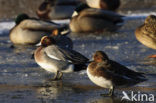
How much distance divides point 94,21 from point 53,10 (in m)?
3.45

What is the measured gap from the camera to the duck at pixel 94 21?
1332 cm

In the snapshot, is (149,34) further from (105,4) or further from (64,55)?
(105,4)

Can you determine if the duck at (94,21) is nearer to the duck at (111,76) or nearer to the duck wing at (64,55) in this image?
the duck wing at (64,55)

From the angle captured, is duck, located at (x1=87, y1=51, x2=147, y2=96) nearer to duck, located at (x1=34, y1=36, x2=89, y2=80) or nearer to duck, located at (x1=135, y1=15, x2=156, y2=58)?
duck, located at (x1=34, y1=36, x2=89, y2=80)

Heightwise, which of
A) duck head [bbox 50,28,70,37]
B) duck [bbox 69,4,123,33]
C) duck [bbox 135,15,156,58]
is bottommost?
duck [bbox 135,15,156,58]

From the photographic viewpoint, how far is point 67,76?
24.8 ft

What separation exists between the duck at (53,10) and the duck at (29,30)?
4.89 meters

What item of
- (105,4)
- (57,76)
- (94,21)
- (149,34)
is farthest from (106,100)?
(105,4)

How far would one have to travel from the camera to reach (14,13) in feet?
57.5

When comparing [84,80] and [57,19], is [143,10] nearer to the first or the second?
[57,19]

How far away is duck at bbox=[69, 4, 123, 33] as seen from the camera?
13320 millimetres

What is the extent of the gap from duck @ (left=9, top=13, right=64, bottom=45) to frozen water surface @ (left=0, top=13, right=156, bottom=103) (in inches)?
12.0

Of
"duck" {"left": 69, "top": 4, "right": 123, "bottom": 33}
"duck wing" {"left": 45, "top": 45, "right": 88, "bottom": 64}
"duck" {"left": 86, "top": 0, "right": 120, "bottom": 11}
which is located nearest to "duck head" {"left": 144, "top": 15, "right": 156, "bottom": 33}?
"duck wing" {"left": 45, "top": 45, "right": 88, "bottom": 64}

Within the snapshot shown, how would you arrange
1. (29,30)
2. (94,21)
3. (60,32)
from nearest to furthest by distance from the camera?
1. (60,32)
2. (29,30)
3. (94,21)
